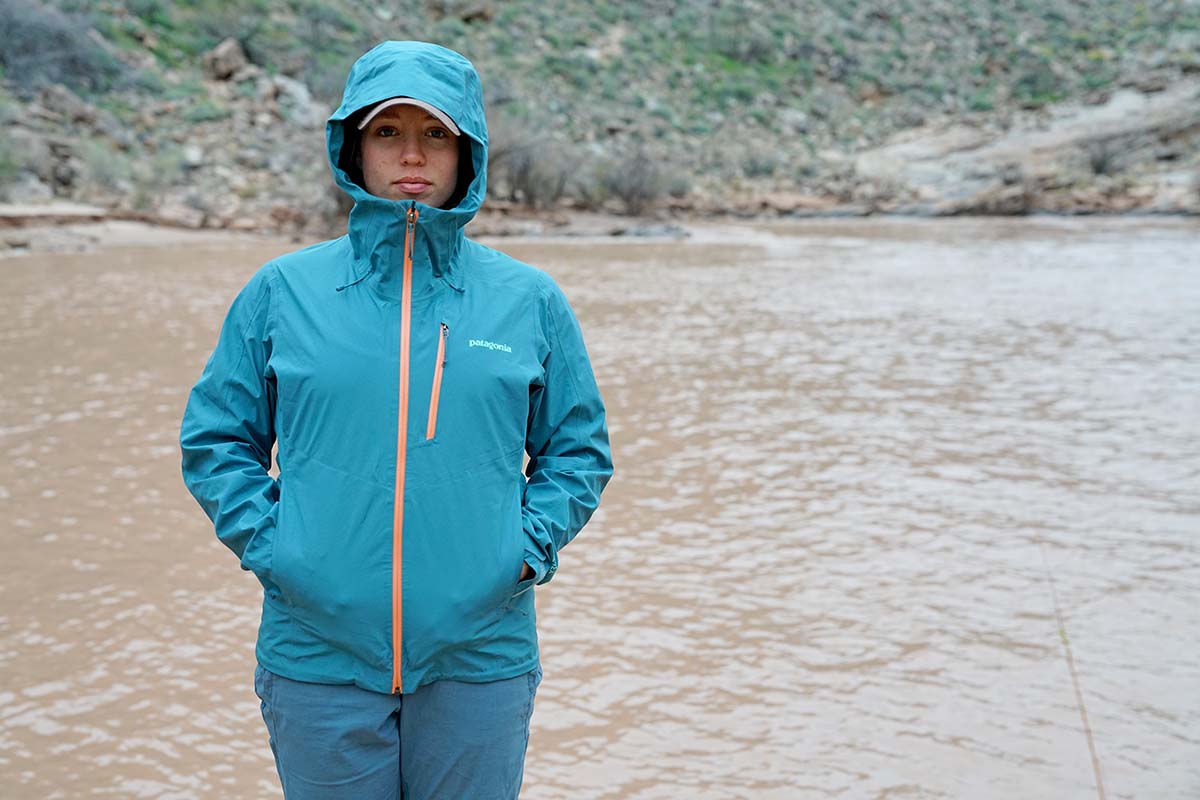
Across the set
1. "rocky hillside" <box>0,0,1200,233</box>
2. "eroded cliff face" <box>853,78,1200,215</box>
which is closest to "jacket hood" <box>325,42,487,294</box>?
"rocky hillside" <box>0,0,1200,233</box>

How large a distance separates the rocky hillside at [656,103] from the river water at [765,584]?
12.4 m

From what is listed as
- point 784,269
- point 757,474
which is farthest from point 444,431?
point 784,269

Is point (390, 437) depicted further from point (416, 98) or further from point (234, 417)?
point (416, 98)

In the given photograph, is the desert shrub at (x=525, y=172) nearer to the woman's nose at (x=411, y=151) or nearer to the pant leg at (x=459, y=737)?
the woman's nose at (x=411, y=151)

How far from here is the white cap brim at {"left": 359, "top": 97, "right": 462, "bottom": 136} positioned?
63.5 inches

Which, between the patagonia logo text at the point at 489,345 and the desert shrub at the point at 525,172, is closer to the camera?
the patagonia logo text at the point at 489,345

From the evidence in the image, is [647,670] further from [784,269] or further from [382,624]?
[784,269]

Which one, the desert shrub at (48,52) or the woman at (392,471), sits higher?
the desert shrub at (48,52)

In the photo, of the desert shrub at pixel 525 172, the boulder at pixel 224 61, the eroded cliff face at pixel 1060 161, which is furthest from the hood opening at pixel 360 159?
the boulder at pixel 224 61

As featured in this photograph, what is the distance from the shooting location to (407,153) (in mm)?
1690

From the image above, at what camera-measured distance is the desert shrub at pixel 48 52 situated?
22.6m

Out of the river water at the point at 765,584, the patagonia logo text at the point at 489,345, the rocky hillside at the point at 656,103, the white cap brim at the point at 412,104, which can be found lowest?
the river water at the point at 765,584

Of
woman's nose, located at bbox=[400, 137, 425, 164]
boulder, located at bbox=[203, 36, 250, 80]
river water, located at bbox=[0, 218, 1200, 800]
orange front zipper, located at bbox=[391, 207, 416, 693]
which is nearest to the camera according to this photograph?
orange front zipper, located at bbox=[391, 207, 416, 693]

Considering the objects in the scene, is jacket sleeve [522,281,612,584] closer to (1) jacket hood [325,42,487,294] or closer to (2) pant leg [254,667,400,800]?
(1) jacket hood [325,42,487,294]
